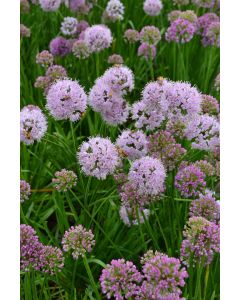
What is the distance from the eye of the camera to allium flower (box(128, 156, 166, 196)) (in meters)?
1.28

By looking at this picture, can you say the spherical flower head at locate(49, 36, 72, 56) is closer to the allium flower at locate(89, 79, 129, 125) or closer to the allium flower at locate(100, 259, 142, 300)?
the allium flower at locate(89, 79, 129, 125)

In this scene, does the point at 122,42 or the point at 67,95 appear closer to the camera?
the point at 67,95

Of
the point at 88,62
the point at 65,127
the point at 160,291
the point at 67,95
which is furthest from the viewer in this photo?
the point at 88,62

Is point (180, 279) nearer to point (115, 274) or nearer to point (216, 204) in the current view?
point (115, 274)

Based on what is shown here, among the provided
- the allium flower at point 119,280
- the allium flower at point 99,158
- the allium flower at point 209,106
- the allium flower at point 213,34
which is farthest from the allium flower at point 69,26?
the allium flower at point 119,280

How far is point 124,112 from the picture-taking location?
1518 mm

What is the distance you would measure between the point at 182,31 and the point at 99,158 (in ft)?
4.14

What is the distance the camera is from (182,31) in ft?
7.74

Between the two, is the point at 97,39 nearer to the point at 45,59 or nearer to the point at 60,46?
the point at 45,59

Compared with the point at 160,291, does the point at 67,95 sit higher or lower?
higher

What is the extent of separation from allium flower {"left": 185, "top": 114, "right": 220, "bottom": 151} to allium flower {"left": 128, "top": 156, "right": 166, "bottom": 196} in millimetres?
197

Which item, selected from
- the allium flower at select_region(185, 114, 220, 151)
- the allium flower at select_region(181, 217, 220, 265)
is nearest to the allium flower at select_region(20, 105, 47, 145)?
the allium flower at select_region(185, 114, 220, 151)

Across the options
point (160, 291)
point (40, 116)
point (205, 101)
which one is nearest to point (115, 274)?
point (160, 291)

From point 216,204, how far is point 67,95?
518 millimetres
